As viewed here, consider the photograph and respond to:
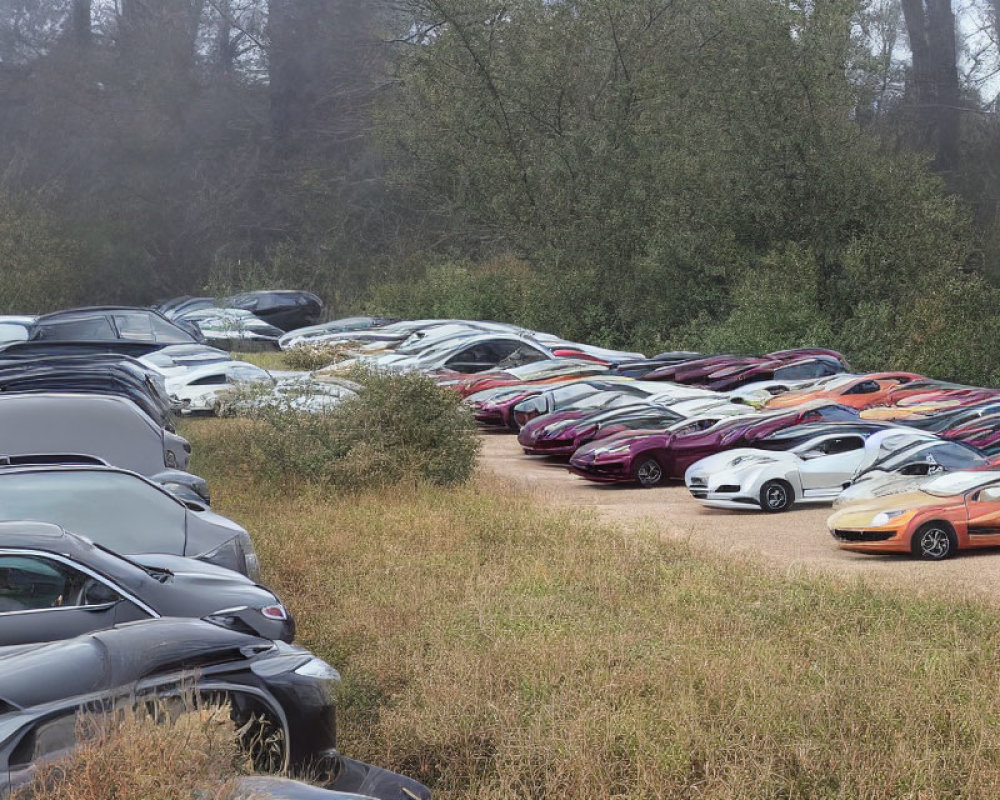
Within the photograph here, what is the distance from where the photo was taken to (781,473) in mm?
18500

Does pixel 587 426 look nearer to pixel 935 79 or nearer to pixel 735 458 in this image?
pixel 735 458

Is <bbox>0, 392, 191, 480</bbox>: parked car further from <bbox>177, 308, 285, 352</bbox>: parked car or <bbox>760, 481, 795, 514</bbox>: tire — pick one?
<bbox>177, 308, 285, 352</bbox>: parked car

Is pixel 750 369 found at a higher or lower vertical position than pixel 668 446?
higher

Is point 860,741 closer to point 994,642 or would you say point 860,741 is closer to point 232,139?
point 994,642

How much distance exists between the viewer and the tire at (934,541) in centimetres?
1486

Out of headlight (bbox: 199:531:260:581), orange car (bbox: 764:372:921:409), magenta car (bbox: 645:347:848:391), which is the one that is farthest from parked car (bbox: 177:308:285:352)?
headlight (bbox: 199:531:260:581)

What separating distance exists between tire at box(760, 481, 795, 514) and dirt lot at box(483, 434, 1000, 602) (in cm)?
12

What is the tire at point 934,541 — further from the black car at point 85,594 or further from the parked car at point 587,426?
the black car at point 85,594

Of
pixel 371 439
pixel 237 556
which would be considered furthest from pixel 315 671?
pixel 371 439

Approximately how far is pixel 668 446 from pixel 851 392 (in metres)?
7.07

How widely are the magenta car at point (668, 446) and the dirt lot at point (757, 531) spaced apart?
261 mm

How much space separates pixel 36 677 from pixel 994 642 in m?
6.65

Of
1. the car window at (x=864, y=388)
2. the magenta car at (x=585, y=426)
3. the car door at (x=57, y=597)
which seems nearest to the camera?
the car door at (x=57, y=597)

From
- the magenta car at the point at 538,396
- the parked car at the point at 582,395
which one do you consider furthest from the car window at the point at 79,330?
the parked car at the point at 582,395
